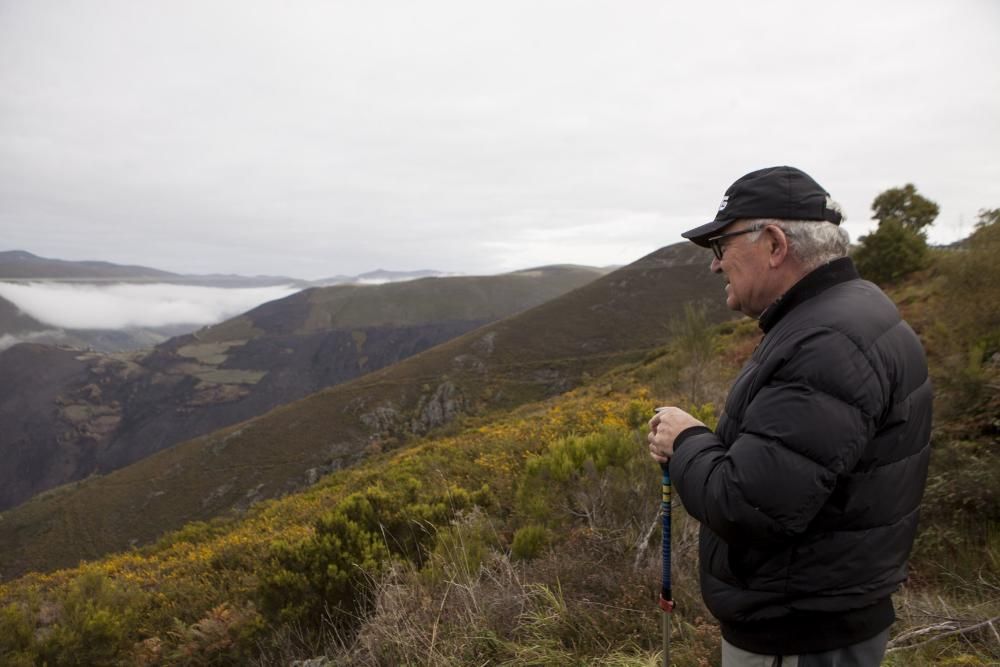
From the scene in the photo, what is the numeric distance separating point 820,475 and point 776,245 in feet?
2.43

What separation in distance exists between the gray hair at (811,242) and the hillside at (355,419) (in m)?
34.8

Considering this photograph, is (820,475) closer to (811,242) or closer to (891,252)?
(811,242)

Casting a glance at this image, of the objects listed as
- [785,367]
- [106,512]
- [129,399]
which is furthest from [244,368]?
[785,367]

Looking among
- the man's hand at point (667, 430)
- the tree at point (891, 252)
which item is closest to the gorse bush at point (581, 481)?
the man's hand at point (667, 430)

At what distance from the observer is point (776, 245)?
5.43 ft

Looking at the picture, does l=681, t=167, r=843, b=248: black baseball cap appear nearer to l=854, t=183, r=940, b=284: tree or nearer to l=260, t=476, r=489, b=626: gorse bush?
l=260, t=476, r=489, b=626: gorse bush

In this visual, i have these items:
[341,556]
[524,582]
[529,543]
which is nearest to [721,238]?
[524,582]

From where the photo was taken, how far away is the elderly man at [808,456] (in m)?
1.34

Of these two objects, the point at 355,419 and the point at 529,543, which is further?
the point at 355,419

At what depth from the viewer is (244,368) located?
124 metres

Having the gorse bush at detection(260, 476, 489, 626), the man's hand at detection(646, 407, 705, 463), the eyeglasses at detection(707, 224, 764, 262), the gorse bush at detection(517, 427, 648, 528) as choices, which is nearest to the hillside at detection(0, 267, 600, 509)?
the gorse bush at detection(260, 476, 489, 626)

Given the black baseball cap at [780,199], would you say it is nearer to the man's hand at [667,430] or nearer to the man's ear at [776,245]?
the man's ear at [776,245]

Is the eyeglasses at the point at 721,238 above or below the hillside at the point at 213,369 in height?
above

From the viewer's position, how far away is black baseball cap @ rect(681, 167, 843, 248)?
1600mm
